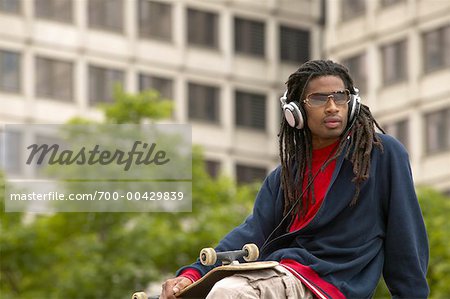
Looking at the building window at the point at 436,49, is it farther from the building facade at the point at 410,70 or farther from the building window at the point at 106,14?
the building window at the point at 106,14

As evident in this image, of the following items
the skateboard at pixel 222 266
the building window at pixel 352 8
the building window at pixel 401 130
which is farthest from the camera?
the building window at pixel 352 8

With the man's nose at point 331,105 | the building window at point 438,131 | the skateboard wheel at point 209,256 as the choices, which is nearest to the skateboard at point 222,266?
the skateboard wheel at point 209,256

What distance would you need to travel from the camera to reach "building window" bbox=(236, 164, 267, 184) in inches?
2753

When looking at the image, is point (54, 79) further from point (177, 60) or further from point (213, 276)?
point (213, 276)

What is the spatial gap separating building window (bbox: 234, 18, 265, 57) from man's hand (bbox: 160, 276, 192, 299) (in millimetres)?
63164

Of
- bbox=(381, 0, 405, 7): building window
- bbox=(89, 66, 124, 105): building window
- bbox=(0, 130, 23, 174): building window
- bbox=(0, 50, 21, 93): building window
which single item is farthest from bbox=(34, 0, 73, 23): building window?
bbox=(381, 0, 405, 7): building window

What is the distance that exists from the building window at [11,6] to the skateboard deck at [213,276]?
2241 inches

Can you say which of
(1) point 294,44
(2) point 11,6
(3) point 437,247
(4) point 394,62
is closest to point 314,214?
(3) point 437,247

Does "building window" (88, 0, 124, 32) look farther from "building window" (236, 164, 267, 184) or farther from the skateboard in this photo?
the skateboard

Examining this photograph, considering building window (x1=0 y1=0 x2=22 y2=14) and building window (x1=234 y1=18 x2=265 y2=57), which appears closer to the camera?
building window (x1=0 y1=0 x2=22 y2=14)

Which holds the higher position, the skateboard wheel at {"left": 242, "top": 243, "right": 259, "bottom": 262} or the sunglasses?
the sunglasses

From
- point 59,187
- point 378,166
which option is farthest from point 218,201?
point 378,166

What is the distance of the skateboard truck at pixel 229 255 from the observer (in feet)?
26.4

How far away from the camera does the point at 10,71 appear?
64125 millimetres
